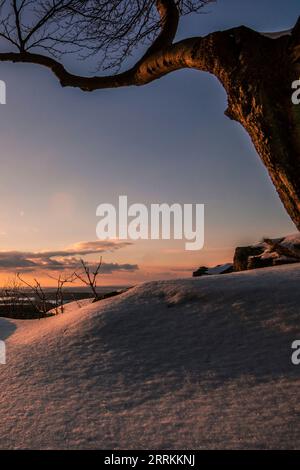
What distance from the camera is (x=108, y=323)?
11.7 ft

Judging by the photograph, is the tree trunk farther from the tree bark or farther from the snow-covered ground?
the snow-covered ground

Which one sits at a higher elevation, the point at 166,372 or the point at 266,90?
the point at 266,90

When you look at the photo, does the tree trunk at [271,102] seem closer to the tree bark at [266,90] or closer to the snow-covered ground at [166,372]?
the tree bark at [266,90]

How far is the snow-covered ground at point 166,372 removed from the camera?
2088 mm

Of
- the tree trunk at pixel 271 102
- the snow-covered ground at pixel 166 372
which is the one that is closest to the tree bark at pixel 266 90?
the tree trunk at pixel 271 102

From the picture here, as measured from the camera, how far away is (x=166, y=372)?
2.74 meters

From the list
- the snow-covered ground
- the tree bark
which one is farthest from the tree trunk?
the snow-covered ground

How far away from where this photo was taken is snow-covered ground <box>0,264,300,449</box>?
6.85 feet

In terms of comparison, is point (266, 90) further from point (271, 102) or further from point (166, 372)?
point (166, 372)

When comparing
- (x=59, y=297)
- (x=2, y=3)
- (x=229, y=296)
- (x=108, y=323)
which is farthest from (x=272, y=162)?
(x=59, y=297)

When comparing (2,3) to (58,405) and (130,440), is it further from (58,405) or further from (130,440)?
(130,440)

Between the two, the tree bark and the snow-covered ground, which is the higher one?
the tree bark

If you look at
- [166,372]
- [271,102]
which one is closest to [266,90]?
[271,102]

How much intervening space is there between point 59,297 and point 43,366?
568 centimetres
